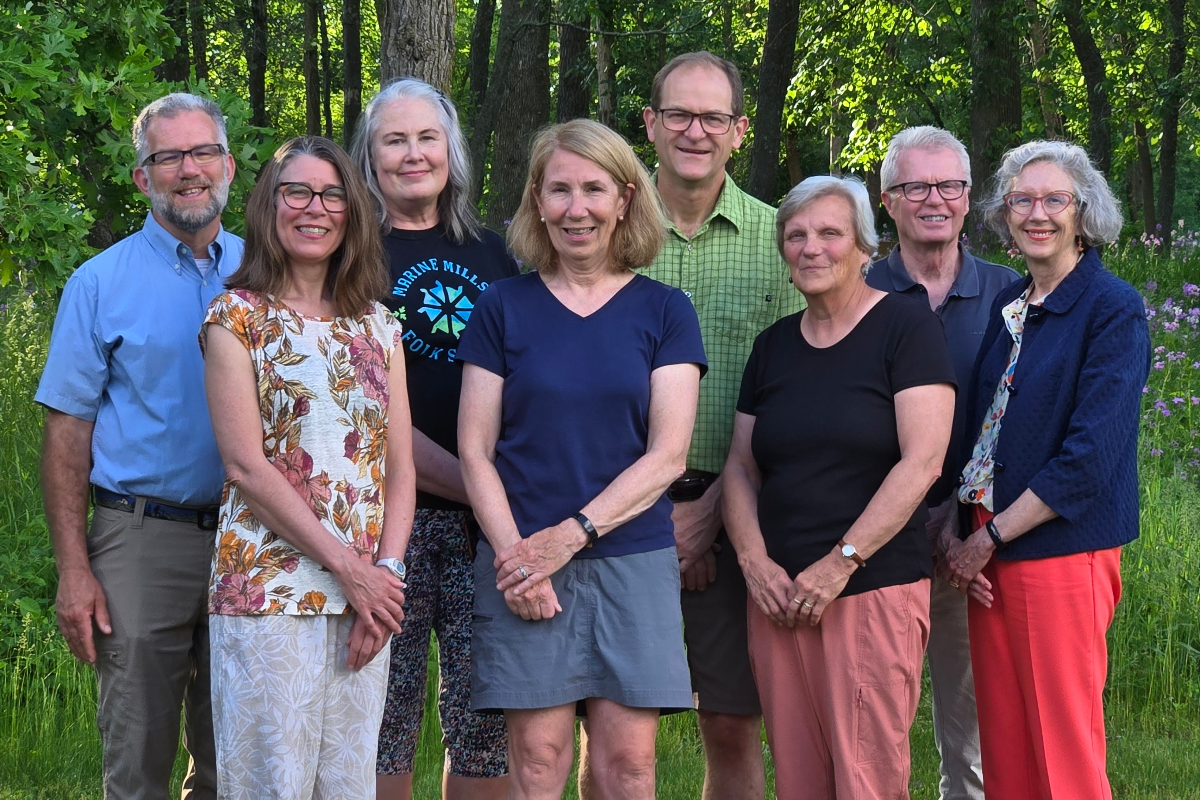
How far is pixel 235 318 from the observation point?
3080 mm

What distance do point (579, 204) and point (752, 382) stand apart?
812 millimetres

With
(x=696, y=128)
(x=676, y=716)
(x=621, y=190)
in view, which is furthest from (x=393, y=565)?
(x=676, y=716)

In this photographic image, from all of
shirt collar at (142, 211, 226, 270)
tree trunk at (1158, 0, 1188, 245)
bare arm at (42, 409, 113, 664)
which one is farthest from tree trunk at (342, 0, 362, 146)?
bare arm at (42, 409, 113, 664)

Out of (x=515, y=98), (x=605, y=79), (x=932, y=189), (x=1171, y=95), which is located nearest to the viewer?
(x=932, y=189)

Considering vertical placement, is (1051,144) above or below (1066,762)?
above

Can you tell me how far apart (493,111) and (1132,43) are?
11.7m

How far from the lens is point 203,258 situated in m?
3.73

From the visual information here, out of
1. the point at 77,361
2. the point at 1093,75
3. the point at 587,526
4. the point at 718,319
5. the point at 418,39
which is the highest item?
the point at 1093,75

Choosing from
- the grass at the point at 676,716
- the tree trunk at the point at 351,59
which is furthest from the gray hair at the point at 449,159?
the tree trunk at the point at 351,59

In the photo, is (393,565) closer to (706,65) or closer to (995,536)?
(995,536)

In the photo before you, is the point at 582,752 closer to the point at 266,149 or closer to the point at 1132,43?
the point at 266,149

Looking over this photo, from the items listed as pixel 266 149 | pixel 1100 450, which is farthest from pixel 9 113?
pixel 1100 450

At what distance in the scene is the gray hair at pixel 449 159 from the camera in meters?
3.83

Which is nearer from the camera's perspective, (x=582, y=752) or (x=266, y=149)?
(x=582, y=752)
